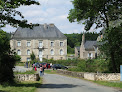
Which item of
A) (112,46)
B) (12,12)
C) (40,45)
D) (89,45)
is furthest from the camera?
(89,45)

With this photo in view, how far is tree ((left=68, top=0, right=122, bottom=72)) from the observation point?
19766mm

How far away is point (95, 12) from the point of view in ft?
70.5

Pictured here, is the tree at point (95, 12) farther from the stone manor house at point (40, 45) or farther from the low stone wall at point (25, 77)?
the stone manor house at point (40, 45)

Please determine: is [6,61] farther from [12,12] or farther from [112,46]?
[112,46]

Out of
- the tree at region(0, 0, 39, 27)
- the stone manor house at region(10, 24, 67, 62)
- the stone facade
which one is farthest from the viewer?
the stone facade

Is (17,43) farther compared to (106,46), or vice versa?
(17,43)

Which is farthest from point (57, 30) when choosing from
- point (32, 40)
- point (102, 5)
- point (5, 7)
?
point (5, 7)

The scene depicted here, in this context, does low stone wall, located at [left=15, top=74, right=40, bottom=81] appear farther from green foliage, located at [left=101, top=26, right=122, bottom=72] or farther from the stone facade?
the stone facade

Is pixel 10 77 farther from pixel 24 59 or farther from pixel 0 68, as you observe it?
pixel 24 59

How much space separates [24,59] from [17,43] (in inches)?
203

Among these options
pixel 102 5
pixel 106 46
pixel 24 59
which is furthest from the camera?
pixel 24 59

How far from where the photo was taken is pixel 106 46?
1000 inches

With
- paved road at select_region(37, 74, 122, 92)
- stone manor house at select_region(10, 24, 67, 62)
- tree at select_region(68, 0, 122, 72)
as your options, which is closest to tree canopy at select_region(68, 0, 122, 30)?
tree at select_region(68, 0, 122, 72)

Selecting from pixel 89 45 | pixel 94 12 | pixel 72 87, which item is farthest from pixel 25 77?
pixel 89 45
